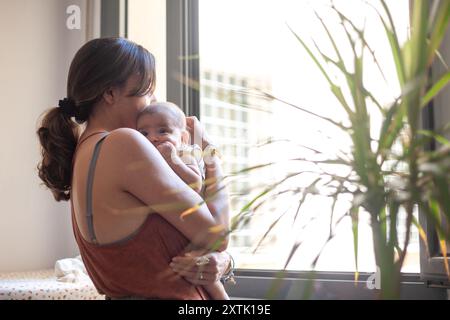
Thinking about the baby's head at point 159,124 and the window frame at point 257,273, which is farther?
the window frame at point 257,273

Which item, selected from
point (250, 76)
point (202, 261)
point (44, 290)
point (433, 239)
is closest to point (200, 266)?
point (202, 261)

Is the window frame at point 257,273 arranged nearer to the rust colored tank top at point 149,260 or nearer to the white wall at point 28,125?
the rust colored tank top at point 149,260

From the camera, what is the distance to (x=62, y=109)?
5.21 ft

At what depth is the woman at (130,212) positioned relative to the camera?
1.33 m

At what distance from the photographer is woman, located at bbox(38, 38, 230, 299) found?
4.35 ft

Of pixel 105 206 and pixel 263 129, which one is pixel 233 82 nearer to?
pixel 263 129

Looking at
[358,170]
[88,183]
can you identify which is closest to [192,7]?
[88,183]

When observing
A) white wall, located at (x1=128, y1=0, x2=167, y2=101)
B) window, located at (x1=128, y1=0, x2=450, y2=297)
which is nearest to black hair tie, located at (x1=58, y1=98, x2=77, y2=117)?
window, located at (x1=128, y1=0, x2=450, y2=297)

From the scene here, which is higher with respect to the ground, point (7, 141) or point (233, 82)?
point (233, 82)

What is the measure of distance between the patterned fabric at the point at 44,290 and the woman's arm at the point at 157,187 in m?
0.85

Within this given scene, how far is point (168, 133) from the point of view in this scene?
159 centimetres

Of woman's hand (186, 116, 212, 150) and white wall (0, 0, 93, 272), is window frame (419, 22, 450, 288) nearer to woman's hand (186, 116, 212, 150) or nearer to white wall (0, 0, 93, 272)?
woman's hand (186, 116, 212, 150)

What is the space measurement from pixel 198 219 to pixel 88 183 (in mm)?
268

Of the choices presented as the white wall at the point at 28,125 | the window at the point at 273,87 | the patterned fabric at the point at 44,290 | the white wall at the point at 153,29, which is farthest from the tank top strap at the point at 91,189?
the white wall at the point at 28,125
